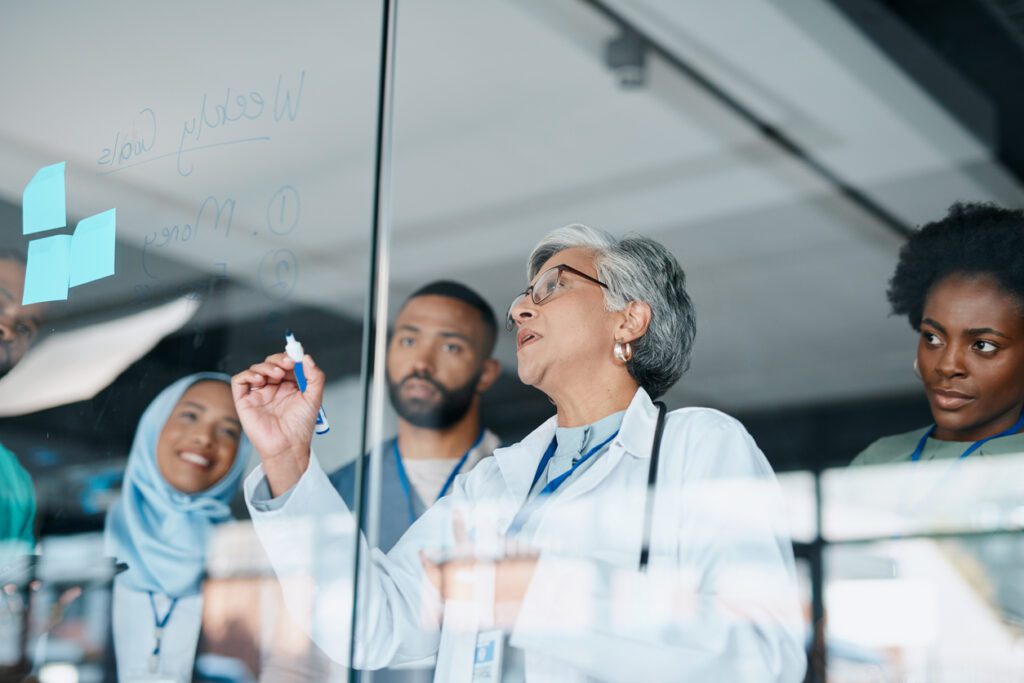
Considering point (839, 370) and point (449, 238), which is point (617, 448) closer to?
point (839, 370)

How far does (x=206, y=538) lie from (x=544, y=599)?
0.77 metres

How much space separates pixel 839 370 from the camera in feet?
5.52

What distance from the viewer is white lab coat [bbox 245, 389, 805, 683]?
1.68m

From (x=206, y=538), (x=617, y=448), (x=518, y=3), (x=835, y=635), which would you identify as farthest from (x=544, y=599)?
(x=518, y=3)

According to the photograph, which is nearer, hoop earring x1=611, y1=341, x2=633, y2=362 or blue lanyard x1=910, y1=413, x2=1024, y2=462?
blue lanyard x1=910, y1=413, x2=1024, y2=462

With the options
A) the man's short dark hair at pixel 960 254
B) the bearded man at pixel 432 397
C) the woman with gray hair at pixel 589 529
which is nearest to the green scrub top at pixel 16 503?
the woman with gray hair at pixel 589 529

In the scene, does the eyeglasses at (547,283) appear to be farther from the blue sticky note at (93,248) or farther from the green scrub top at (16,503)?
the green scrub top at (16,503)

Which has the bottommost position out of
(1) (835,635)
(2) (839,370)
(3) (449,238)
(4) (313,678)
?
→ (4) (313,678)

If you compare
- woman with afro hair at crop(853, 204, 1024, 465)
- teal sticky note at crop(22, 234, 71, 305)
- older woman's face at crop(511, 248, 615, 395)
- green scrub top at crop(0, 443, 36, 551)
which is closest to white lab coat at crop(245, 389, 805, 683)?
older woman's face at crop(511, 248, 615, 395)

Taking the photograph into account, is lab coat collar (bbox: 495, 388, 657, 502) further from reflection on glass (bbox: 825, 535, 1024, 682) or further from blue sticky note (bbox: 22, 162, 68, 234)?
blue sticky note (bbox: 22, 162, 68, 234)

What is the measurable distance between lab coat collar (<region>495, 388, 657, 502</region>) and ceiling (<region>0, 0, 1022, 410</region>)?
0.07 metres

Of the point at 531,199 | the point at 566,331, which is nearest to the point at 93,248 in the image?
the point at 531,199

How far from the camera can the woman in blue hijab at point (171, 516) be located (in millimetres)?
2268

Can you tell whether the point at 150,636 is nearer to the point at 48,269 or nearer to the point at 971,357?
the point at 48,269
